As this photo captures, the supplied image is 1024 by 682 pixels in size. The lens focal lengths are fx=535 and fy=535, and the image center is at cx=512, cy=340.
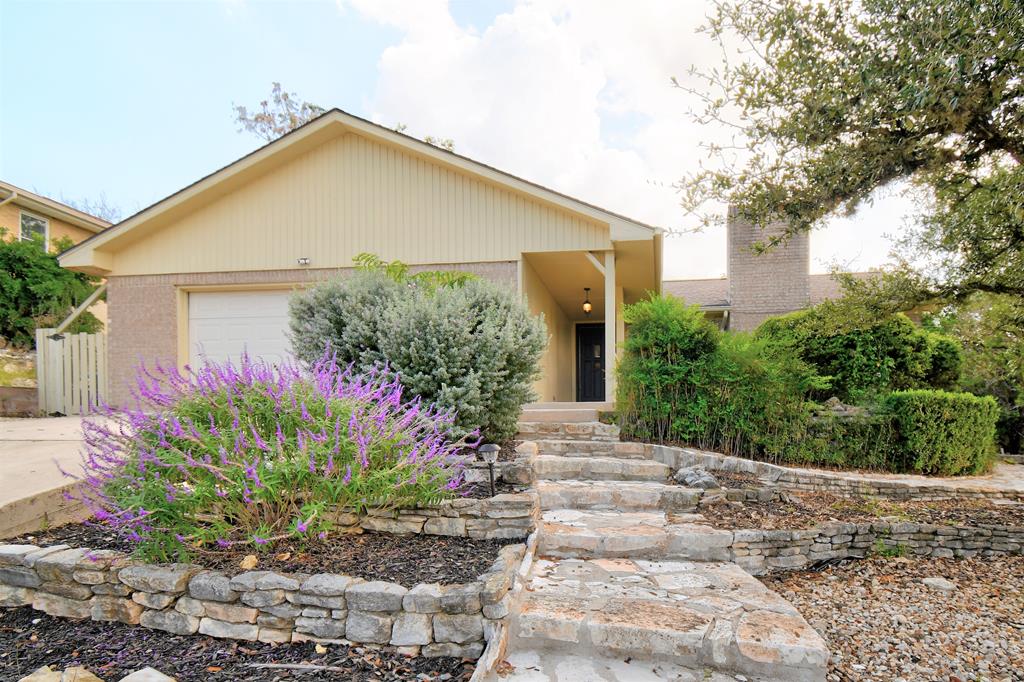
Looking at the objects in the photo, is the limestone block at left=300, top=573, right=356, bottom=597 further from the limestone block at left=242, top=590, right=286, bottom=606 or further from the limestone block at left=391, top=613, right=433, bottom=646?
the limestone block at left=391, top=613, right=433, bottom=646

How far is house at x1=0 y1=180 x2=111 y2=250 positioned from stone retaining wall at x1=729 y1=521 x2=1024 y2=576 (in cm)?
1574

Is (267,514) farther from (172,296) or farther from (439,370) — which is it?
(172,296)

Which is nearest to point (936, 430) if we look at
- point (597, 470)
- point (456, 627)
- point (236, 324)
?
point (597, 470)

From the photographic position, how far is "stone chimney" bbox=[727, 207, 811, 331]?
12531 mm

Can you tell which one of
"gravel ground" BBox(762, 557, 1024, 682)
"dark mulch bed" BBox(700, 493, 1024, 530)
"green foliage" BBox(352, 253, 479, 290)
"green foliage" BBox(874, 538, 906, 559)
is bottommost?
"gravel ground" BBox(762, 557, 1024, 682)

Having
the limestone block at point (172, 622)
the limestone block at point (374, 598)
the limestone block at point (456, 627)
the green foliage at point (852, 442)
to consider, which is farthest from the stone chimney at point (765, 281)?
the limestone block at point (172, 622)

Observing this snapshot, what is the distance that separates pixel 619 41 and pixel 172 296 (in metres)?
7.47

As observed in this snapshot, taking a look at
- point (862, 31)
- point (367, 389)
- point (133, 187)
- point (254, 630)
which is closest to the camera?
point (254, 630)

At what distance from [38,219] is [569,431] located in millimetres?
15906

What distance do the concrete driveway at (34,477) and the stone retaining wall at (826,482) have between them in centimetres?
467

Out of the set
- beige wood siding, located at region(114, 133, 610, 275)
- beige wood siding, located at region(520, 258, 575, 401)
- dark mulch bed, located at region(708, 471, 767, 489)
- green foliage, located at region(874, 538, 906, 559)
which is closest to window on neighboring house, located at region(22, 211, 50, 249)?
beige wood siding, located at region(114, 133, 610, 275)

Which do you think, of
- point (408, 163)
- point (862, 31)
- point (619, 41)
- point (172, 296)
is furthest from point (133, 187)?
point (862, 31)

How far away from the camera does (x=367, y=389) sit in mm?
3203

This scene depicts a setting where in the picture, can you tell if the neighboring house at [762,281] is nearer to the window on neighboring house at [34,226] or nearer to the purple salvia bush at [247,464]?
the purple salvia bush at [247,464]
